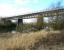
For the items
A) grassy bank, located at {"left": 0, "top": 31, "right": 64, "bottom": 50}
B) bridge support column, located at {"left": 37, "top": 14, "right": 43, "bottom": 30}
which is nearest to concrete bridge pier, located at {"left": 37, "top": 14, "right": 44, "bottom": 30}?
bridge support column, located at {"left": 37, "top": 14, "right": 43, "bottom": 30}

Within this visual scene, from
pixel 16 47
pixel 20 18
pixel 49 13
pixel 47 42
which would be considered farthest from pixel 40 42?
pixel 20 18

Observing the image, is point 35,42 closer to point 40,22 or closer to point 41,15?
point 40,22

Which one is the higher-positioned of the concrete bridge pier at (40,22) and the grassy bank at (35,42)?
the grassy bank at (35,42)

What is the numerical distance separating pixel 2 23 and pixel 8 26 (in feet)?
3.74

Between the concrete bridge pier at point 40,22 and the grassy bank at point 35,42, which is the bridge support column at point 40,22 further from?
the grassy bank at point 35,42

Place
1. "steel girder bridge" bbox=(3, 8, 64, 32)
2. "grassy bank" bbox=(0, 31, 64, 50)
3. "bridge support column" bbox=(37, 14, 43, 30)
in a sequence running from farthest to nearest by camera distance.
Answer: "bridge support column" bbox=(37, 14, 43, 30), "steel girder bridge" bbox=(3, 8, 64, 32), "grassy bank" bbox=(0, 31, 64, 50)

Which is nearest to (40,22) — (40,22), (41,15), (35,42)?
(40,22)

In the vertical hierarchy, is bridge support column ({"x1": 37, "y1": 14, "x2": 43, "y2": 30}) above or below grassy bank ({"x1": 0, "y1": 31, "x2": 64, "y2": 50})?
below

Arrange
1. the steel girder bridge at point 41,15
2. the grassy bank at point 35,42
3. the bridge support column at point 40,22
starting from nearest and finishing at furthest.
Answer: the grassy bank at point 35,42
the steel girder bridge at point 41,15
the bridge support column at point 40,22

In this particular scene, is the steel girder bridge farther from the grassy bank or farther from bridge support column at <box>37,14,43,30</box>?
the grassy bank

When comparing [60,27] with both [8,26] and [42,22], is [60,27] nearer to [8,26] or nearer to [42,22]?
[42,22]

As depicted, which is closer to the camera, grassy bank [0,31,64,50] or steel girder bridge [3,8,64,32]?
grassy bank [0,31,64,50]

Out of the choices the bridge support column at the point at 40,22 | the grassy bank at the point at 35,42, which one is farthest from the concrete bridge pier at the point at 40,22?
the grassy bank at the point at 35,42

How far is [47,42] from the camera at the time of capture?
52.0 feet
